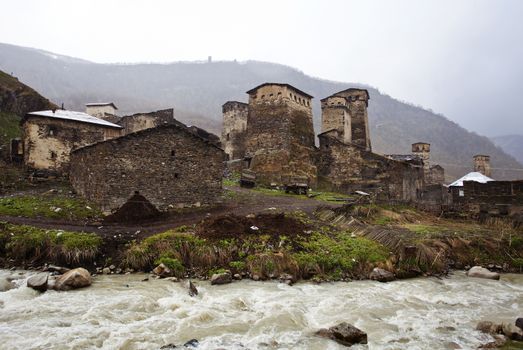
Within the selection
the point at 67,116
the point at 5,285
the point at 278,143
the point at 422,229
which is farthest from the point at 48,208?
the point at 278,143

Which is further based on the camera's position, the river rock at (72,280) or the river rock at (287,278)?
the river rock at (287,278)

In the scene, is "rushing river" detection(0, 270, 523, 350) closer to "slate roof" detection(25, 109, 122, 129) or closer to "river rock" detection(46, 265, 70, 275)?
"river rock" detection(46, 265, 70, 275)

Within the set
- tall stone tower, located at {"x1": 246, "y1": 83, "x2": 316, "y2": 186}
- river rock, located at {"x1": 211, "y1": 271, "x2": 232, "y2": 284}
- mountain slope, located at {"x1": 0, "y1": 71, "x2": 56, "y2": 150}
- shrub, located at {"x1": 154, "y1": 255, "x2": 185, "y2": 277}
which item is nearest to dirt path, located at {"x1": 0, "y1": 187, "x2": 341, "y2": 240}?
shrub, located at {"x1": 154, "y1": 255, "x2": 185, "y2": 277}

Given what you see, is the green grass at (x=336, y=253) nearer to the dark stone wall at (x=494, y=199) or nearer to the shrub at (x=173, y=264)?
the shrub at (x=173, y=264)

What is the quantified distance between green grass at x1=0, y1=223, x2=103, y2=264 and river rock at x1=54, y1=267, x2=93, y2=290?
166 centimetres

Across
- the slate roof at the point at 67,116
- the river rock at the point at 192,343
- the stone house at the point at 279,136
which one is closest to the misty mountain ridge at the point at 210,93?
the stone house at the point at 279,136

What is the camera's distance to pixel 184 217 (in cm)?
1748

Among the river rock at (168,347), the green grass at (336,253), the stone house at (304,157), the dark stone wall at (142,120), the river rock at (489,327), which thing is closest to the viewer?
the river rock at (168,347)

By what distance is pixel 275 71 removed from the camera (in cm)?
15612

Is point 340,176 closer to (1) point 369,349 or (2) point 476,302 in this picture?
(2) point 476,302

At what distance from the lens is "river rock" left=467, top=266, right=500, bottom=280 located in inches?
499

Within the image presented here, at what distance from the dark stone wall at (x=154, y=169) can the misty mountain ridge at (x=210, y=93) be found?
69103 mm

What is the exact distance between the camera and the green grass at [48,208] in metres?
15.9

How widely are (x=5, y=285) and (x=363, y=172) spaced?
91.4ft
